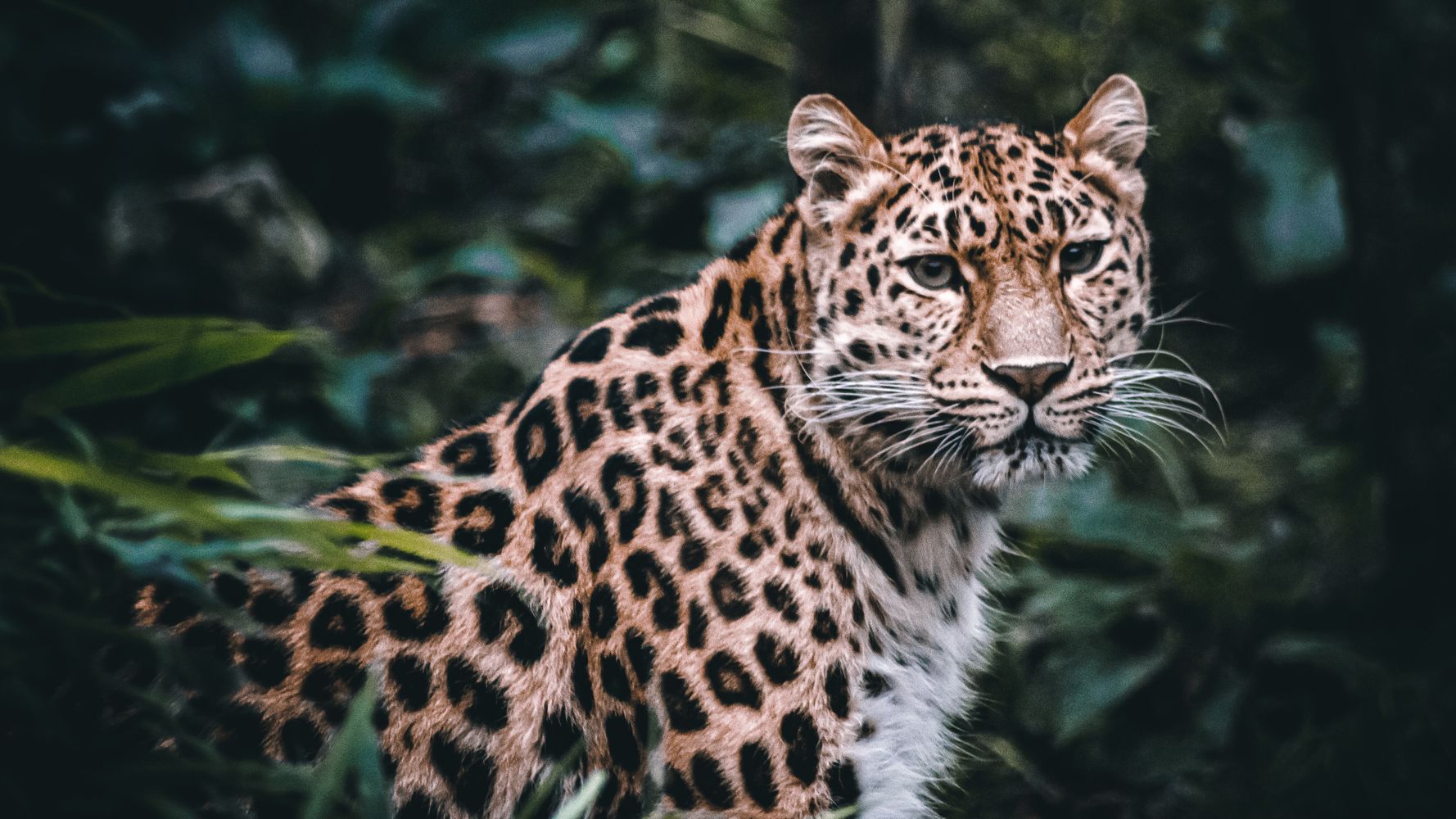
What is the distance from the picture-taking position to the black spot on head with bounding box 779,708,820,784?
331cm

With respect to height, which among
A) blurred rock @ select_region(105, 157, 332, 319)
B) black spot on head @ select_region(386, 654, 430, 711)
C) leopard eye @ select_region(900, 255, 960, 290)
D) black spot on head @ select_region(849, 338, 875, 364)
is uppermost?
blurred rock @ select_region(105, 157, 332, 319)

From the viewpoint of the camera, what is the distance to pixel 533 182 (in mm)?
9711

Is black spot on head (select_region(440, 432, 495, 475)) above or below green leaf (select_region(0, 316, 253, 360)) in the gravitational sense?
below

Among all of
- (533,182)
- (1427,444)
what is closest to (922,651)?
(1427,444)

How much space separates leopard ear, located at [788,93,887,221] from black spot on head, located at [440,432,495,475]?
46.8 inches

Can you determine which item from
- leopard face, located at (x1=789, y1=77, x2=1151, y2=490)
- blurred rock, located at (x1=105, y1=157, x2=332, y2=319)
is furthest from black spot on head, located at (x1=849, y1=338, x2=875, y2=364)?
blurred rock, located at (x1=105, y1=157, x2=332, y2=319)

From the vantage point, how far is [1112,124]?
389 centimetres

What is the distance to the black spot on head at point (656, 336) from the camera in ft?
12.5

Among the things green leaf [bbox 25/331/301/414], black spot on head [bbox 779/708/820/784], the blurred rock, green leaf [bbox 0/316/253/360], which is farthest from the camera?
the blurred rock

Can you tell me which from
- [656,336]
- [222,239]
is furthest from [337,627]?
[222,239]

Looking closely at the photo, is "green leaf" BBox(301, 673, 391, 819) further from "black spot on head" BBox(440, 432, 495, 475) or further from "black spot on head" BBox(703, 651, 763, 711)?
"black spot on head" BBox(440, 432, 495, 475)

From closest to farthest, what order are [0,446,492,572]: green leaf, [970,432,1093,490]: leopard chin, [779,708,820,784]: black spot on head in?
[0,446,492,572]: green leaf → [779,708,820,784]: black spot on head → [970,432,1093,490]: leopard chin

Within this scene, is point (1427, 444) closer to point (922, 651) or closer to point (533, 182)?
point (922, 651)

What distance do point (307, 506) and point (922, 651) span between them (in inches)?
70.6
